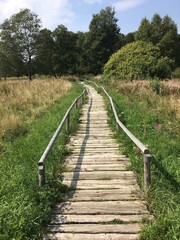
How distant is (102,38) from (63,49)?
789 cm

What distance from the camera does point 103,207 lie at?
4988 millimetres

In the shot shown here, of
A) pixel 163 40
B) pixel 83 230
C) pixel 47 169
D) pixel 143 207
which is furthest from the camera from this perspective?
pixel 163 40

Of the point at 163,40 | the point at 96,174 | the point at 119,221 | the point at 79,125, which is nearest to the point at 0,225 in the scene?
the point at 119,221

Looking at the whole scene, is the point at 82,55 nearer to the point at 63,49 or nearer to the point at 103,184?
the point at 63,49

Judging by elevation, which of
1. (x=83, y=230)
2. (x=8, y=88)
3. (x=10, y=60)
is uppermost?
(x=10, y=60)

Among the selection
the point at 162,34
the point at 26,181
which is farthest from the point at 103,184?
the point at 162,34

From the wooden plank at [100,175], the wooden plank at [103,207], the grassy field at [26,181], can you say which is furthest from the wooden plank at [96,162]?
A: the wooden plank at [103,207]

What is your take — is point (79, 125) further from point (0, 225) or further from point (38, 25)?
point (38, 25)

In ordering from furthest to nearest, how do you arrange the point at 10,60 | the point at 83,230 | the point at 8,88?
the point at 10,60 → the point at 8,88 → the point at 83,230

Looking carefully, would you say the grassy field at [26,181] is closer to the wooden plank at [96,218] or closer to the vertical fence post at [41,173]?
the vertical fence post at [41,173]

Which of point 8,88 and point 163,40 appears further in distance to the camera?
point 163,40

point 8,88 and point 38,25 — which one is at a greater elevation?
point 38,25

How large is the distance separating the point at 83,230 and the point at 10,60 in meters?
50.6

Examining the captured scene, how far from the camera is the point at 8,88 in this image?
2231 cm
